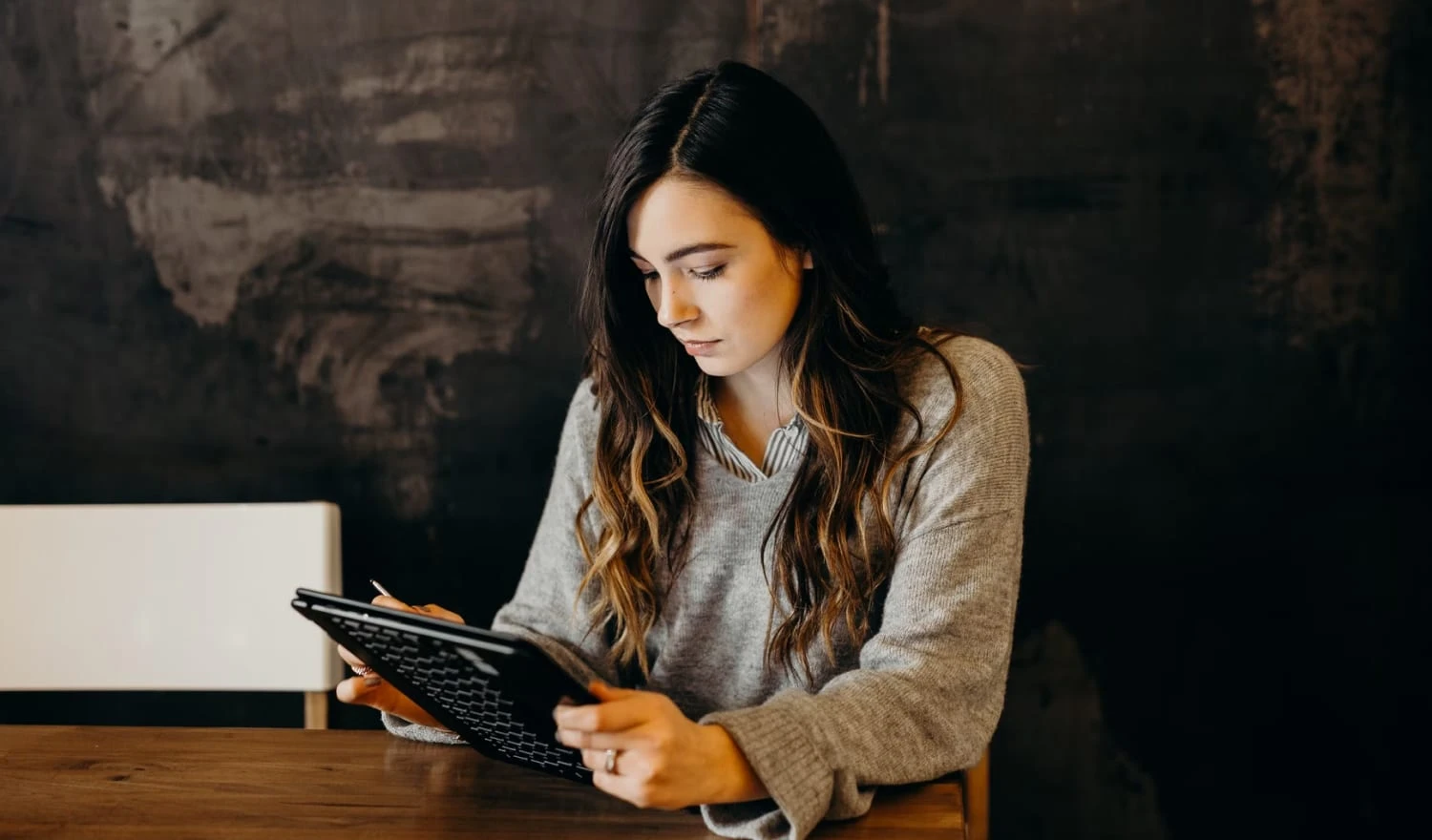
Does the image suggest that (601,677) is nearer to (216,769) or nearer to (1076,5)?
(216,769)

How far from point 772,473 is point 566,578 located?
0.94 ft

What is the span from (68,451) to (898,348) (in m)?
1.41

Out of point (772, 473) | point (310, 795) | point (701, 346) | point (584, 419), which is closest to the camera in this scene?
point (310, 795)

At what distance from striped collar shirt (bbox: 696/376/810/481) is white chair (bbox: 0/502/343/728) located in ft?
2.05

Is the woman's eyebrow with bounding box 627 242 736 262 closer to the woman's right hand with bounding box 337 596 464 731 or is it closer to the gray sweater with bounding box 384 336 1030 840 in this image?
the gray sweater with bounding box 384 336 1030 840

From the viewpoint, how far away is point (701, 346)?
132 cm

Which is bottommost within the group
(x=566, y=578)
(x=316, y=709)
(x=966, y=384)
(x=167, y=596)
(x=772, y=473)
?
(x=316, y=709)

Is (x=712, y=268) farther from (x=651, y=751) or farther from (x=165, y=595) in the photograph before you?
(x=165, y=595)

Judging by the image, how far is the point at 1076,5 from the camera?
5.59ft

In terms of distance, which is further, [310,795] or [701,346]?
[701,346]

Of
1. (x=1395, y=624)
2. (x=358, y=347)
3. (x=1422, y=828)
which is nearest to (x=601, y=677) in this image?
(x=358, y=347)

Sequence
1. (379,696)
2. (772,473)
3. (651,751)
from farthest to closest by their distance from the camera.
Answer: (772,473) < (379,696) < (651,751)

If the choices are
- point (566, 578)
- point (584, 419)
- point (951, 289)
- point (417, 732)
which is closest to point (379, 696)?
point (417, 732)

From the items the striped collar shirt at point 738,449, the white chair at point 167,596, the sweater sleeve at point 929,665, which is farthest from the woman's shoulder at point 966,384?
the white chair at point 167,596
